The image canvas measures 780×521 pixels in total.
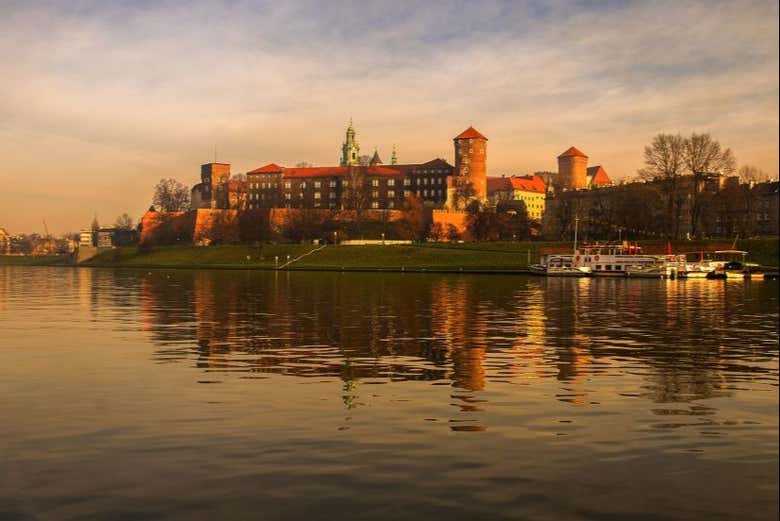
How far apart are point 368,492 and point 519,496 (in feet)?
6.74

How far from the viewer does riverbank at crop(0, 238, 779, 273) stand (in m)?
107

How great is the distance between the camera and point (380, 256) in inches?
4786

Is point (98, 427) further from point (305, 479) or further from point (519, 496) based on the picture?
Result: point (519, 496)

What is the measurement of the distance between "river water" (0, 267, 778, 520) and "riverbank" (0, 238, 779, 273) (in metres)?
76.0

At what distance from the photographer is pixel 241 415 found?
1541cm

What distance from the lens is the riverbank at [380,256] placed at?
10672cm

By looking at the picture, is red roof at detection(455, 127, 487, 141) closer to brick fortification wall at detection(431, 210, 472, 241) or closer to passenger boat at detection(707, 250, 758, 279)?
brick fortification wall at detection(431, 210, 472, 241)

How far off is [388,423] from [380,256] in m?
107

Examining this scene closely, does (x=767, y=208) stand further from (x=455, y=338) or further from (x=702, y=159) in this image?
(x=455, y=338)

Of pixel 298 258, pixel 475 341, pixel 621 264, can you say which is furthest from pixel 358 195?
pixel 475 341

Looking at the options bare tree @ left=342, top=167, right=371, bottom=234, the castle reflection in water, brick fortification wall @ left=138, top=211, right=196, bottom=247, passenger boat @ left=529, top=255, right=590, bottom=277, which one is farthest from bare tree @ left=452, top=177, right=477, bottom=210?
the castle reflection in water

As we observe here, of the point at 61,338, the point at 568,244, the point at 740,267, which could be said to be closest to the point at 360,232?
the point at 568,244

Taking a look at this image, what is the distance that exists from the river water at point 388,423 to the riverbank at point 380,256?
76.0m

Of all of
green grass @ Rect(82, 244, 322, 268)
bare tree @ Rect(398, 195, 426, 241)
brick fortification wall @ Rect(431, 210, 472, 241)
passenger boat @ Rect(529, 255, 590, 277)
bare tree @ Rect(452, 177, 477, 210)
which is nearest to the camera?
passenger boat @ Rect(529, 255, 590, 277)
